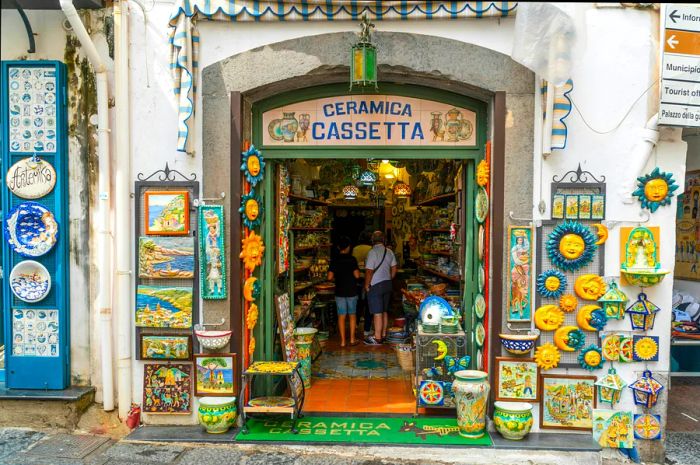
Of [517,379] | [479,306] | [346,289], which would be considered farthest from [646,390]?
[346,289]

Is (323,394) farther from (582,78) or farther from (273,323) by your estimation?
(582,78)

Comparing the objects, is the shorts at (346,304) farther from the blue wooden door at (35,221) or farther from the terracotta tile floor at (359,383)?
the blue wooden door at (35,221)

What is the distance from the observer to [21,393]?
18.5 ft

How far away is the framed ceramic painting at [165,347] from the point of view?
561 centimetres

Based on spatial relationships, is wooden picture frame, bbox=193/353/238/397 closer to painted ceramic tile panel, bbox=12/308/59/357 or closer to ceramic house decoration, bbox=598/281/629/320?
painted ceramic tile panel, bbox=12/308/59/357

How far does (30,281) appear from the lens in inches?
225

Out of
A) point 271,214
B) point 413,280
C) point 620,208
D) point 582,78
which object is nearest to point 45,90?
point 271,214

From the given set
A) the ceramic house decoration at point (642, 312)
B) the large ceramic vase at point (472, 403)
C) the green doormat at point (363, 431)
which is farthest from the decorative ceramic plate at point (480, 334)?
the ceramic house decoration at point (642, 312)

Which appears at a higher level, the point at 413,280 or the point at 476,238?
the point at 476,238

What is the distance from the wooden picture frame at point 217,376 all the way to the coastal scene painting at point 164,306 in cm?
40

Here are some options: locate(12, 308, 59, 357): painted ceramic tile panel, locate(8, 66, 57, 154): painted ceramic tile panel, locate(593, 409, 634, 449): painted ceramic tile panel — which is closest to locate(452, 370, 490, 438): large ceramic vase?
locate(593, 409, 634, 449): painted ceramic tile panel

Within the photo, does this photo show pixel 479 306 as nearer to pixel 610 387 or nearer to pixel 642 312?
pixel 610 387

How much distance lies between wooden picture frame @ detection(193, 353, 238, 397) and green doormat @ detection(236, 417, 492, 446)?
1.47 ft

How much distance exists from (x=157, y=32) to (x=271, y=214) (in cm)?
218
